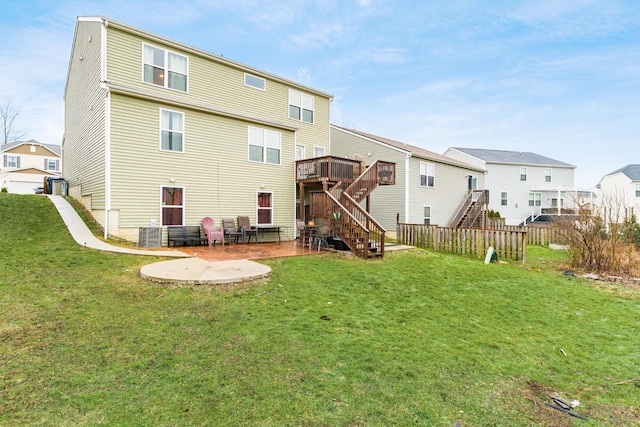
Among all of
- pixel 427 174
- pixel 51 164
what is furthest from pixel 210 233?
pixel 51 164

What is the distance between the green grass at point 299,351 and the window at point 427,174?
40.0 feet

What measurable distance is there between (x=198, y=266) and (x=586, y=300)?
9003 millimetres

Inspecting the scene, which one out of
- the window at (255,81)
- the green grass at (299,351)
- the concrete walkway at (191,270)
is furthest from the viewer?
the window at (255,81)

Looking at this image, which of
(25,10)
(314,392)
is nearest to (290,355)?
(314,392)

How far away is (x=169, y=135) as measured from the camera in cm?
1153

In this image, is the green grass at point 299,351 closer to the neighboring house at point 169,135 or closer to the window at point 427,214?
the neighboring house at point 169,135

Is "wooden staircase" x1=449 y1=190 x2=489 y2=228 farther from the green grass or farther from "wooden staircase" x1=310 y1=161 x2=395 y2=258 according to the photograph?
the green grass

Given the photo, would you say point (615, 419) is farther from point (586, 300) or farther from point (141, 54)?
point (141, 54)

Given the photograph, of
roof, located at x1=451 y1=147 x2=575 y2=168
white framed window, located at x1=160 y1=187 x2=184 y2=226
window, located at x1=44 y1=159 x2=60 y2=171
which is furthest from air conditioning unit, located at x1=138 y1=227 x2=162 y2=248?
window, located at x1=44 y1=159 x2=60 y2=171

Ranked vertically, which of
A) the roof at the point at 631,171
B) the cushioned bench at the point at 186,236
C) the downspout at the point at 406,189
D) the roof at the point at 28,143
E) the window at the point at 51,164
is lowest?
the cushioned bench at the point at 186,236

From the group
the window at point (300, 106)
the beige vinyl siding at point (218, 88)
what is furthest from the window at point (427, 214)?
the window at point (300, 106)

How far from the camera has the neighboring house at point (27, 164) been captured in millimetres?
29094

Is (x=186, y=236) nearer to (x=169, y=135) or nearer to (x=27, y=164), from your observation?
(x=169, y=135)

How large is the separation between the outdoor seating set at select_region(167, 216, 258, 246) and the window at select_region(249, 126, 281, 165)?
9.37ft
